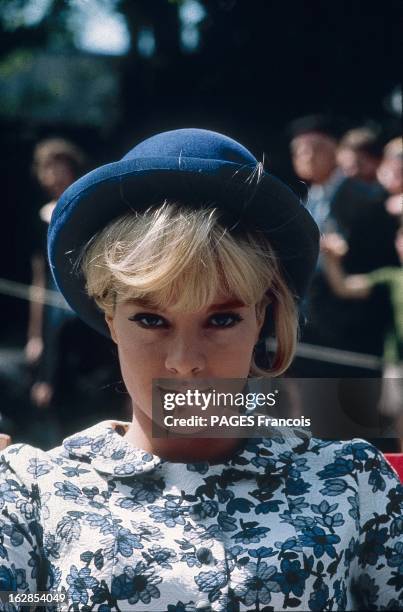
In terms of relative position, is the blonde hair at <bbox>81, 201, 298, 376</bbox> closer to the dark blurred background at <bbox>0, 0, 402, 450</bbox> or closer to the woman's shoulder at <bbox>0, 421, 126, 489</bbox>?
the woman's shoulder at <bbox>0, 421, 126, 489</bbox>

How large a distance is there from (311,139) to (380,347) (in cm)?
54

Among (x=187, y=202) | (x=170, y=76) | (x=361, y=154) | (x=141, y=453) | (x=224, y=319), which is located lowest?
(x=141, y=453)

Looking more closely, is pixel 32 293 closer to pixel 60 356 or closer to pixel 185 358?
pixel 60 356

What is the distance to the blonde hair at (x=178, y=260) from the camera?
927mm

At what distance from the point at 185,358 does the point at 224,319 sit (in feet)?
0.22

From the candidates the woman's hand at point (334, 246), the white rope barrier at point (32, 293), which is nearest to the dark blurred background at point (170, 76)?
the white rope barrier at point (32, 293)

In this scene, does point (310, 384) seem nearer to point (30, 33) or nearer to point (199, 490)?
point (199, 490)

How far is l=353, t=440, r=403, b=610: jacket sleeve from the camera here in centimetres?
99

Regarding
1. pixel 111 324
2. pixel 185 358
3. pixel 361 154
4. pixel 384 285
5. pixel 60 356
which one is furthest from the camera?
pixel 60 356

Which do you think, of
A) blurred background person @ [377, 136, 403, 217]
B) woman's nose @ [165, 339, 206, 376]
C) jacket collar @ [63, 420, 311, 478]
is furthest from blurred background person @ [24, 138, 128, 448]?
woman's nose @ [165, 339, 206, 376]

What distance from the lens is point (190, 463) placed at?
0.99m

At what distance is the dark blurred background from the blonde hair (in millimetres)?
552

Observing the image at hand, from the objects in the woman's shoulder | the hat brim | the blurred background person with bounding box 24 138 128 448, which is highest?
the blurred background person with bounding box 24 138 128 448

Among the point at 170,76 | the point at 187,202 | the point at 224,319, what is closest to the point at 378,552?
the point at 224,319
